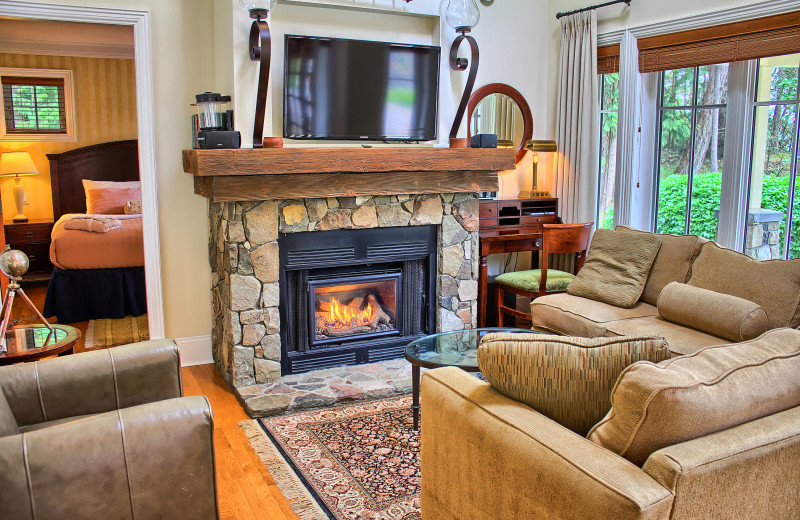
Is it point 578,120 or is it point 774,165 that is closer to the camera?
point 774,165

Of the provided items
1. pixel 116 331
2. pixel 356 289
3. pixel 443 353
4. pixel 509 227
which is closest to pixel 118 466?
pixel 443 353

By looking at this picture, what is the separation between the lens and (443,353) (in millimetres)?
3293

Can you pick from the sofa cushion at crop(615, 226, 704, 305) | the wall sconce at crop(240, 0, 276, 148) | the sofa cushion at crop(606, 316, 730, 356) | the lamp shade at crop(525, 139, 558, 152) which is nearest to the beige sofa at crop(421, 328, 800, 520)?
the sofa cushion at crop(606, 316, 730, 356)

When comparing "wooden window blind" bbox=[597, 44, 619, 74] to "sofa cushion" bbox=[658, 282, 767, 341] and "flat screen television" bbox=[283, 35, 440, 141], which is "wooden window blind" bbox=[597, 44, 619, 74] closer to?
"flat screen television" bbox=[283, 35, 440, 141]

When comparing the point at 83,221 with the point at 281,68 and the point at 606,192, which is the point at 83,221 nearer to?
the point at 281,68

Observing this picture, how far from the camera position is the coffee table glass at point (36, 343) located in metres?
2.80

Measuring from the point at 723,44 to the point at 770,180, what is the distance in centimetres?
83

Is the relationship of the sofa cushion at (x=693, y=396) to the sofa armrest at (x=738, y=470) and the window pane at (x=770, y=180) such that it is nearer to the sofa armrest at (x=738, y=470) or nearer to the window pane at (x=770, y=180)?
the sofa armrest at (x=738, y=470)

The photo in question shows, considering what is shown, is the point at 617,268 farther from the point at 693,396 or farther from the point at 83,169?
the point at 83,169

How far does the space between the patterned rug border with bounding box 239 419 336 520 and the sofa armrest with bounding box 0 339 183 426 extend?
2.13ft

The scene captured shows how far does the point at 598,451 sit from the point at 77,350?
4134mm

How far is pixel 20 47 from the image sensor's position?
252 inches

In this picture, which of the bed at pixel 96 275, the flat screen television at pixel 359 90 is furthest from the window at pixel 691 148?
the bed at pixel 96 275

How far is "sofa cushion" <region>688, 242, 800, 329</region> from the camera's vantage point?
127 inches
